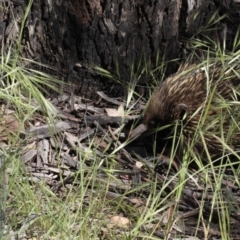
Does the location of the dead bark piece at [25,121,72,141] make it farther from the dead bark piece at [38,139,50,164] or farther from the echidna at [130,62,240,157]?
the echidna at [130,62,240,157]

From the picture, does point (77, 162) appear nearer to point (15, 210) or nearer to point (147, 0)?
point (15, 210)

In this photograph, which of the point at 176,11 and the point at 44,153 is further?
the point at 176,11

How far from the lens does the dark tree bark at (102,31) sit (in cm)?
327

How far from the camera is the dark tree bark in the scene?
327cm

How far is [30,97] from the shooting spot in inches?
113

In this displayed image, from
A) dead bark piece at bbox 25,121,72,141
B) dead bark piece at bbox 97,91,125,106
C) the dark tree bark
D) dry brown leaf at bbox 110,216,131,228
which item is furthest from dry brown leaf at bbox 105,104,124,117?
dry brown leaf at bbox 110,216,131,228

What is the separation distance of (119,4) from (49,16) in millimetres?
345

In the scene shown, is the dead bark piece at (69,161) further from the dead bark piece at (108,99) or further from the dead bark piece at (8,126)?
the dead bark piece at (108,99)

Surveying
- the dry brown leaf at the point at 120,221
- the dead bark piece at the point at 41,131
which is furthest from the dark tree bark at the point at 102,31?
the dry brown leaf at the point at 120,221

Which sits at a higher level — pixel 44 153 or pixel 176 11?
pixel 176 11

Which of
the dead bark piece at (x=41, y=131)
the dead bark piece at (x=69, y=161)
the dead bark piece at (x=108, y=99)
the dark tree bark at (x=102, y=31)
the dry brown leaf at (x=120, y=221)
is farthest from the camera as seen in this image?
the dead bark piece at (x=108, y=99)

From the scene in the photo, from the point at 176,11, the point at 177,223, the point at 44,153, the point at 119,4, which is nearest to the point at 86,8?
the point at 119,4

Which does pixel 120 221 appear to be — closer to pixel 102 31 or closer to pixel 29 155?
pixel 29 155

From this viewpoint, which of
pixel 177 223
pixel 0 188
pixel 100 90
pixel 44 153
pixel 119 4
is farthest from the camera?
pixel 100 90
